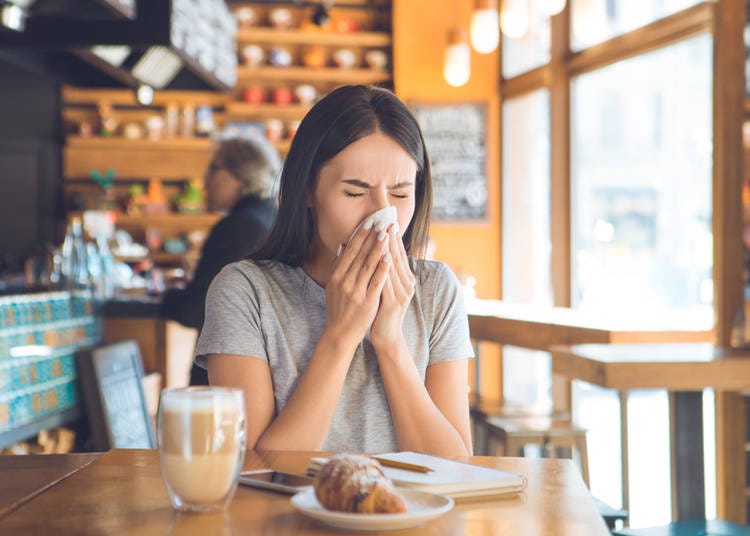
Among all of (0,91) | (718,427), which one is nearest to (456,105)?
(0,91)

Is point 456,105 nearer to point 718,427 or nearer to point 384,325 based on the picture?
point 718,427

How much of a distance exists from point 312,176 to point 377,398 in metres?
0.41

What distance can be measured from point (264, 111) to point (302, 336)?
547 cm

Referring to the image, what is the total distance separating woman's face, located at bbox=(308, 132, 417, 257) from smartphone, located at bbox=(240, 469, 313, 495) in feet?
1.85

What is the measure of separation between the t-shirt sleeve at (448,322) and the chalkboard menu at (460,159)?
5194 millimetres

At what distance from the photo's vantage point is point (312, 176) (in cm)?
173

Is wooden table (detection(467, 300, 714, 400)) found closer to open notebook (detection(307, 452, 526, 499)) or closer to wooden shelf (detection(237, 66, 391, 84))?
open notebook (detection(307, 452, 526, 499))

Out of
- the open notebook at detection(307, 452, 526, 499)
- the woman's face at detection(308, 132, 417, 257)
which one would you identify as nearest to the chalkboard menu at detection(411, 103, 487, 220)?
the woman's face at detection(308, 132, 417, 257)

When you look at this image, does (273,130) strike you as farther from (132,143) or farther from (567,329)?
(567,329)

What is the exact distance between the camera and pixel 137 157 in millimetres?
6844

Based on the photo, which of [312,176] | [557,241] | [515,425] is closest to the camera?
[312,176]

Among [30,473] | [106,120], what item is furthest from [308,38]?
[30,473]

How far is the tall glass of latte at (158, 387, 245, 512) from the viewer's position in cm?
99

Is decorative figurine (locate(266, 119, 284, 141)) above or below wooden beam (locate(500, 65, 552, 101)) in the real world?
below
